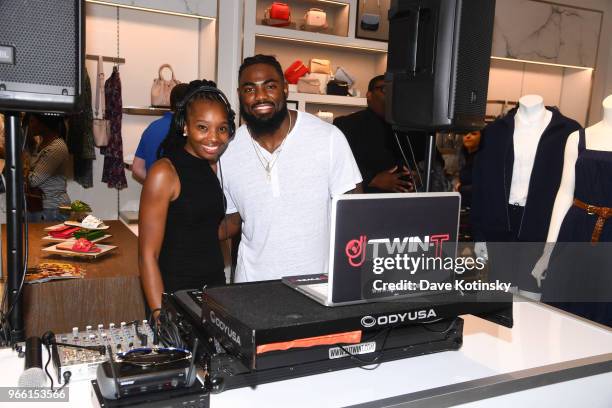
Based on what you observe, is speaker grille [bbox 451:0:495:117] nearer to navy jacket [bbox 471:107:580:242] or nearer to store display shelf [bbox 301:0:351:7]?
navy jacket [bbox 471:107:580:242]

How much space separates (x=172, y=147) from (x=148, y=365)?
2.94ft

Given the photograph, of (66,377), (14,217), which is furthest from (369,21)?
(66,377)

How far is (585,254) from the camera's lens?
2344mm

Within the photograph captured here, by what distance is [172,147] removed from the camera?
1.75 meters

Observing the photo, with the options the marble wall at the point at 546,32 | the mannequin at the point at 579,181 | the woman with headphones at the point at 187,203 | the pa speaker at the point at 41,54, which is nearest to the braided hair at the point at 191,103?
the woman with headphones at the point at 187,203

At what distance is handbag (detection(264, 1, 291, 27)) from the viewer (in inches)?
152

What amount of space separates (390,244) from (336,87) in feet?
10.3

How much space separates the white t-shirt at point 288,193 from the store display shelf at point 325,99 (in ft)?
7.01

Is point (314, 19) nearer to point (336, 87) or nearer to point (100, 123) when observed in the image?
point (336, 87)

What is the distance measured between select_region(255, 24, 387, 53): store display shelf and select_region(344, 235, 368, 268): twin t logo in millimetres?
3003

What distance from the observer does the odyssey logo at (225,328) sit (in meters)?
1.02

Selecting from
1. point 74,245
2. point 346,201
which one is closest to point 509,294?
point 346,201

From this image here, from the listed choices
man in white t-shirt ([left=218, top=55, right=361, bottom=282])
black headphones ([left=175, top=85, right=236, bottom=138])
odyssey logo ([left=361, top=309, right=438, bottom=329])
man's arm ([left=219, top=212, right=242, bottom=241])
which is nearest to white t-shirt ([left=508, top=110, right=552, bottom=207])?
man in white t-shirt ([left=218, top=55, right=361, bottom=282])

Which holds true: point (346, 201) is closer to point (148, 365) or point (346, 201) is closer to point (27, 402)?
point (148, 365)
